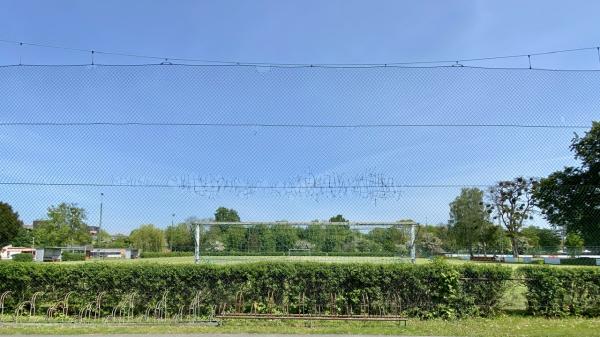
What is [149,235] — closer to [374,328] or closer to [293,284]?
[293,284]

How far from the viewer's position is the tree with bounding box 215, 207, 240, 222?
945 cm

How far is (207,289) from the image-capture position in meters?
9.46

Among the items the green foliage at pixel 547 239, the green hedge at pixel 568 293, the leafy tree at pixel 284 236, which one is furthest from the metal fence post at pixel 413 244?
the green foliage at pixel 547 239

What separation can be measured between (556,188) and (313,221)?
6098 mm

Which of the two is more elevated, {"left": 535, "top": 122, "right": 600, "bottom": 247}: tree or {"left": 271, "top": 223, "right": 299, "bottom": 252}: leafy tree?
{"left": 535, "top": 122, "right": 600, "bottom": 247}: tree

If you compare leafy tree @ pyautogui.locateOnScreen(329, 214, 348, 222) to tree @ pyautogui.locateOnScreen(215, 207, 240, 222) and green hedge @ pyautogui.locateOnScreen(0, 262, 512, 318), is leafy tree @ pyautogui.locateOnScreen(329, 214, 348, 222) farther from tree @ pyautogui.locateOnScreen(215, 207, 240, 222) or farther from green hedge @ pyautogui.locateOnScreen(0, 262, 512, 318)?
tree @ pyautogui.locateOnScreen(215, 207, 240, 222)

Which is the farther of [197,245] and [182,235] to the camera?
[182,235]

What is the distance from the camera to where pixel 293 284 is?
9445 mm

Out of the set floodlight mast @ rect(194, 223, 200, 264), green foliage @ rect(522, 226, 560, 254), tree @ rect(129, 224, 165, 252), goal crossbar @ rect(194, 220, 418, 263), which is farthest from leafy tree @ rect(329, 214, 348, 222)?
green foliage @ rect(522, 226, 560, 254)

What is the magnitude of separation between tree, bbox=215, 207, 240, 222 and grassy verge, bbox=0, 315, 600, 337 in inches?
89.3

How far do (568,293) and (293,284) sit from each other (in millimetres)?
6089

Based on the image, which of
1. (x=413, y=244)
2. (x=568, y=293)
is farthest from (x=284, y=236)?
(x=568, y=293)

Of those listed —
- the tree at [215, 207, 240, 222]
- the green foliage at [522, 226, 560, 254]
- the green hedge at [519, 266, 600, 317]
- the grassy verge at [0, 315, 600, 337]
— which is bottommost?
the grassy verge at [0, 315, 600, 337]

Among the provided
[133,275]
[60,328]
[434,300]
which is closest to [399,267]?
[434,300]
